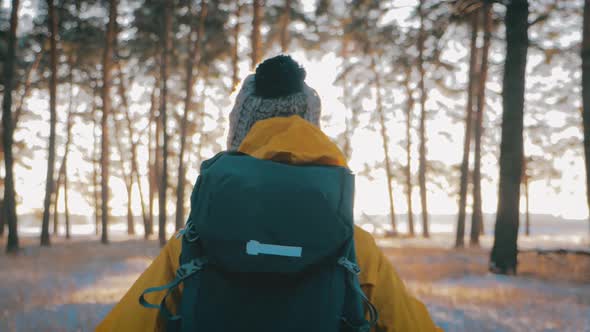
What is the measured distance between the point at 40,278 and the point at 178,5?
1164 centimetres

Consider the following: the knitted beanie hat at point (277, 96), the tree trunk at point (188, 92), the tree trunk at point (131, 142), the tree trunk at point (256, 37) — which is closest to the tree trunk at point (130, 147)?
the tree trunk at point (131, 142)

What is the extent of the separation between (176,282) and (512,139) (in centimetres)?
837

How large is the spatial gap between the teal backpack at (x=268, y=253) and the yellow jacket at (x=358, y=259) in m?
0.06

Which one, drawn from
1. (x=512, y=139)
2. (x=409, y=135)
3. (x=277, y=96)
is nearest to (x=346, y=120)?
(x=409, y=135)

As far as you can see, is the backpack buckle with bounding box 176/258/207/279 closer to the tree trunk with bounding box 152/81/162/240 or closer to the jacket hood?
the jacket hood

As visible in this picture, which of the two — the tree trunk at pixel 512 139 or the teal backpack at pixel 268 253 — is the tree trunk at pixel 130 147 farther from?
the teal backpack at pixel 268 253

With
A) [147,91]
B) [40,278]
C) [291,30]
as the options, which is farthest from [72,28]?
[40,278]

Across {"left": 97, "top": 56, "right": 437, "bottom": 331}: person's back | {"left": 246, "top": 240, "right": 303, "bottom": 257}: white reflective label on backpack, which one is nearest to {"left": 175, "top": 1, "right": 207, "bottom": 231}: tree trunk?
{"left": 97, "top": 56, "right": 437, "bottom": 331}: person's back

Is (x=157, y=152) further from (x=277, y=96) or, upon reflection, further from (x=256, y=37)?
(x=277, y=96)

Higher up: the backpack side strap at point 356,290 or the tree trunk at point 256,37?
the tree trunk at point 256,37

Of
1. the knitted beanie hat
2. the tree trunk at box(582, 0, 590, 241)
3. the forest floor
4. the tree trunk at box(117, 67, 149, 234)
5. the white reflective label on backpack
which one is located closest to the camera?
the white reflective label on backpack

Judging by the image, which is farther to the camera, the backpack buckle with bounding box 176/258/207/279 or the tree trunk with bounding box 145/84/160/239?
the tree trunk with bounding box 145/84/160/239

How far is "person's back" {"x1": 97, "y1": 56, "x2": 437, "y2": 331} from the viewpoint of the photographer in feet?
4.39

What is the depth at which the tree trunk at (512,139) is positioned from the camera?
814 centimetres
